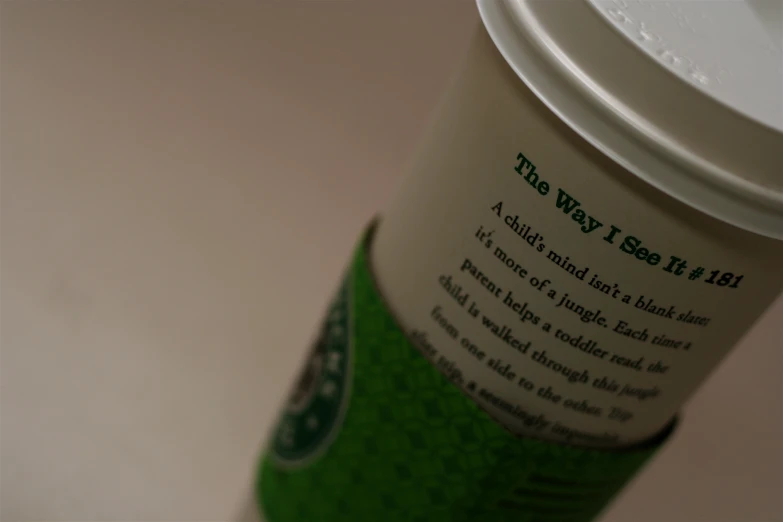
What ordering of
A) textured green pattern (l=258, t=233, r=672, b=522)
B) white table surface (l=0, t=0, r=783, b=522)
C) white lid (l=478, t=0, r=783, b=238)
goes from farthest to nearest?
white table surface (l=0, t=0, r=783, b=522), textured green pattern (l=258, t=233, r=672, b=522), white lid (l=478, t=0, r=783, b=238)

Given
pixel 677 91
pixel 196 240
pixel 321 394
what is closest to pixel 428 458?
pixel 321 394

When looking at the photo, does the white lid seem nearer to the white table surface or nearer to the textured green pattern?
the textured green pattern

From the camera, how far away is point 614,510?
585mm

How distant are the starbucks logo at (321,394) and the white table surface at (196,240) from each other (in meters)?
0.13

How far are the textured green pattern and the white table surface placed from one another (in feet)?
0.62

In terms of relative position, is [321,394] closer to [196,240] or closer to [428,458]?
[428,458]

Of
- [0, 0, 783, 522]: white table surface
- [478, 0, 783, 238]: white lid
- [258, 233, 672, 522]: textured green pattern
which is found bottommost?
[0, 0, 783, 522]: white table surface

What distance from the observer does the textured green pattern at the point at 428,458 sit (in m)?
0.35

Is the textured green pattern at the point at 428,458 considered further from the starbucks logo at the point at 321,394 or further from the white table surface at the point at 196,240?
the white table surface at the point at 196,240

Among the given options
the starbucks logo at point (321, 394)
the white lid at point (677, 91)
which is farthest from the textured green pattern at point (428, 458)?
the white lid at point (677, 91)

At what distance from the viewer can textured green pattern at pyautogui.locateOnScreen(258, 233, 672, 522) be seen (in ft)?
1.16

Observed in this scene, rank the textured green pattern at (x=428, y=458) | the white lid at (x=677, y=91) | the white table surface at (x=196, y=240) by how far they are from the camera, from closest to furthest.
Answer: the white lid at (x=677, y=91) → the textured green pattern at (x=428, y=458) → the white table surface at (x=196, y=240)

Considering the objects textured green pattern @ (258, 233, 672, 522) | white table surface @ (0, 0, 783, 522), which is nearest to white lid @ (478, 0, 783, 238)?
textured green pattern @ (258, 233, 672, 522)

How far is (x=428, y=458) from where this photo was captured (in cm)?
38
